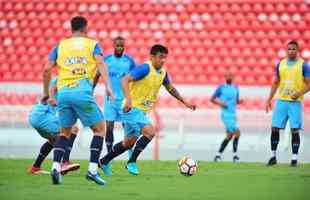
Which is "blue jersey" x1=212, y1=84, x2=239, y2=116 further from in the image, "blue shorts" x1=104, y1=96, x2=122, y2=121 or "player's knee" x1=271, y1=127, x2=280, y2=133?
"blue shorts" x1=104, y1=96, x2=122, y2=121

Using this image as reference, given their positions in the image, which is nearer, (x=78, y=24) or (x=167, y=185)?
(x=78, y=24)

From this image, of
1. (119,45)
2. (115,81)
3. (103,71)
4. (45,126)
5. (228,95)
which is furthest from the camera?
(228,95)

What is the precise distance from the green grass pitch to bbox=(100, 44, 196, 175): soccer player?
1.30 ft

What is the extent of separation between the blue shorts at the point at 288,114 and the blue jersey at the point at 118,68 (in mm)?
2766

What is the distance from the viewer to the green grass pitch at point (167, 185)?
30.0 feet

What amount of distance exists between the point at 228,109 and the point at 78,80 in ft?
32.1

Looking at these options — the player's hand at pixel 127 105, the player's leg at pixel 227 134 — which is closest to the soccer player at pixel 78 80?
the player's hand at pixel 127 105

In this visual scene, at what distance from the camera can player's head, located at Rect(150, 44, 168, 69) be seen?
Result: 1198 cm

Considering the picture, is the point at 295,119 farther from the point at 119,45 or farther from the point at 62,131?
the point at 62,131

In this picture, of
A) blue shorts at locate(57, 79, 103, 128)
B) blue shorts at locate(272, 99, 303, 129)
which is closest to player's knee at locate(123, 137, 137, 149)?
blue shorts at locate(57, 79, 103, 128)

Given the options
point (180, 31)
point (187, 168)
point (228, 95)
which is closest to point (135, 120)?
point (187, 168)

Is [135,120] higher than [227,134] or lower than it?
higher

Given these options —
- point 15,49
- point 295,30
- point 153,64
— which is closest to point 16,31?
point 15,49

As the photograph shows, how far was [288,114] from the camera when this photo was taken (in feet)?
50.3
